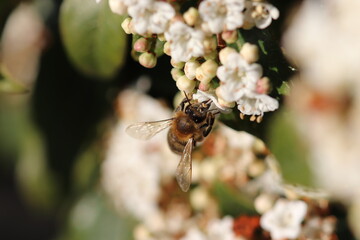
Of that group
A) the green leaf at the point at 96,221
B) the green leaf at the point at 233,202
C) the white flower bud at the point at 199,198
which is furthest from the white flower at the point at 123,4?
the green leaf at the point at 96,221

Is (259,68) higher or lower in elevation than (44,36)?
higher

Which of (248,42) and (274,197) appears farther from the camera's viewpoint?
(274,197)

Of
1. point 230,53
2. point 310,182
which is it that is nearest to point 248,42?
point 230,53

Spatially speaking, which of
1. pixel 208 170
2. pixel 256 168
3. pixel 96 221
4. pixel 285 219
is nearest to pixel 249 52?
pixel 285 219

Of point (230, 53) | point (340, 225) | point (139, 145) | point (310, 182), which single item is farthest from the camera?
point (139, 145)

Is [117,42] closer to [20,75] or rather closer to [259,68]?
[259,68]

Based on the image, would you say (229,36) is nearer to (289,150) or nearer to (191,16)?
(191,16)
